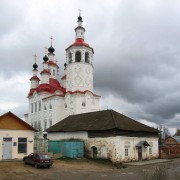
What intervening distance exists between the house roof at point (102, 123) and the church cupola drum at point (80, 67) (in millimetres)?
13170

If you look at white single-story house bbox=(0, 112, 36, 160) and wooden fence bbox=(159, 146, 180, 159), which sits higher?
white single-story house bbox=(0, 112, 36, 160)

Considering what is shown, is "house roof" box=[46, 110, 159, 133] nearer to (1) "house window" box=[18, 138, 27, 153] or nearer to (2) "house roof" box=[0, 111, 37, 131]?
(1) "house window" box=[18, 138, 27, 153]

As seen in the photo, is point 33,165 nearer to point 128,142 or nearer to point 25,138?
point 25,138

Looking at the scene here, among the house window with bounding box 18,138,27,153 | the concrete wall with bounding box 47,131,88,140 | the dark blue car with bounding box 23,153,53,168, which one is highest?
the concrete wall with bounding box 47,131,88,140

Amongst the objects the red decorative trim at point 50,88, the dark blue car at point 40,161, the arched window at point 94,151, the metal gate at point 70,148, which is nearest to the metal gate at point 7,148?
the dark blue car at point 40,161

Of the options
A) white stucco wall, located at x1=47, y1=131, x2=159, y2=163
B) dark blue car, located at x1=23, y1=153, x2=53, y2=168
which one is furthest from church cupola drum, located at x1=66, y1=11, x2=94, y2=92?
dark blue car, located at x1=23, y1=153, x2=53, y2=168

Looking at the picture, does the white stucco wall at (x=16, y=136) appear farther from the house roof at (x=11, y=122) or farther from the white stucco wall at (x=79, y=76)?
the white stucco wall at (x=79, y=76)

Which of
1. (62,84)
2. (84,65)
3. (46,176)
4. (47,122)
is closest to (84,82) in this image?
(84,65)

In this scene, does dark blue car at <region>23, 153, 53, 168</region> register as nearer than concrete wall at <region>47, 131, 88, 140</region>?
Yes

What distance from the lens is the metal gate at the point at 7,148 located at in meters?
27.2

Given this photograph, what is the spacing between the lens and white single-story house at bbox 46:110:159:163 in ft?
94.7

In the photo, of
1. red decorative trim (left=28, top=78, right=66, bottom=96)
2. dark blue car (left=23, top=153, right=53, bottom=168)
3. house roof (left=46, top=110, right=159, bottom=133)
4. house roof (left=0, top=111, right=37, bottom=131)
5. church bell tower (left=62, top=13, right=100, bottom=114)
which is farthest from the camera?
red decorative trim (left=28, top=78, right=66, bottom=96)

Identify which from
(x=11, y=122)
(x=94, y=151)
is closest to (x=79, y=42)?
(x=94, y=151)

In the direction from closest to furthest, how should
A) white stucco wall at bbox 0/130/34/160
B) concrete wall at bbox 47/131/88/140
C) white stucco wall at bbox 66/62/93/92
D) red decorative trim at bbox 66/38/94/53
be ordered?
white stucco wall at bbox 0/130/34/160 → concrete wall at bbox 47/131/88/140 → white stucco wall at bbox 66/62/93/92 → red decorative trim at bbox 66/38/94/53
